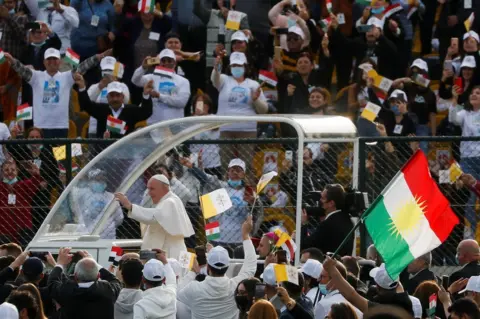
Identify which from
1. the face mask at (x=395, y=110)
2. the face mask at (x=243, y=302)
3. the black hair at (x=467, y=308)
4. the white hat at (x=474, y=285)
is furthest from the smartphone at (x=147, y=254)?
the face mask at (x=395, y=110)

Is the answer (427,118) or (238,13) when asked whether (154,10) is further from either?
(427,118)

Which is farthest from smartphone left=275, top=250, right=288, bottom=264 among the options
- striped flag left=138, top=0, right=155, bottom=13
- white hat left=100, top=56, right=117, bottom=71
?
striped flag left=138, top=0, right=155, bottom=13

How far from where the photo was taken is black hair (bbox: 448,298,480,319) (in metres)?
11.3

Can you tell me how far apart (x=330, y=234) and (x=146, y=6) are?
23.2ft

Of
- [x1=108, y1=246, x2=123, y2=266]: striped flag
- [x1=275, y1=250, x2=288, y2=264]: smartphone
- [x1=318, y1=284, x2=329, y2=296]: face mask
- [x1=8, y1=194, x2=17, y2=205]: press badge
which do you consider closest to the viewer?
[x1=318, y1=284, x2=329, y2=296]: face mask

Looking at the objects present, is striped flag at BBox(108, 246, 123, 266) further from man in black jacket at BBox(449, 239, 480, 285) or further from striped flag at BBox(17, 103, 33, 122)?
striped flag at BBox(17, 103, 33, 122)

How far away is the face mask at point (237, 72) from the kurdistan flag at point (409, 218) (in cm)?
780

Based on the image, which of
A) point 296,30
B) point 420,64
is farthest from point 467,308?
point 296,30

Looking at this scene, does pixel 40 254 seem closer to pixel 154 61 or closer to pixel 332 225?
pixel 332 225

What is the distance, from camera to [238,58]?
19.9 m

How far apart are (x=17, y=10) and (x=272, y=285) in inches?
422

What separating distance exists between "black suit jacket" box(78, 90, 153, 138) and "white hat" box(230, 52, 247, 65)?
1167 millimetres

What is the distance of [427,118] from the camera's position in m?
19.8

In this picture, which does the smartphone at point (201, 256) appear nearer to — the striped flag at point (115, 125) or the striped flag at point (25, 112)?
the striped flag at point (115, 125)
